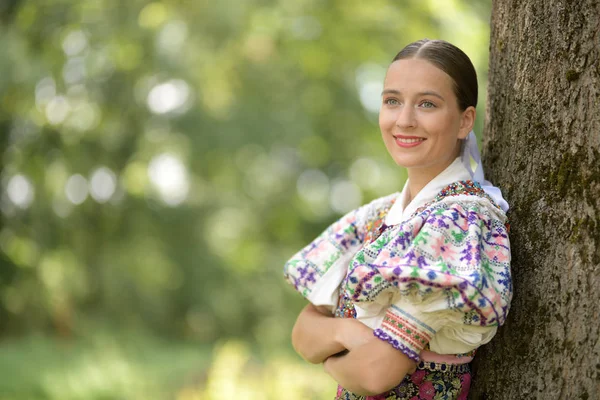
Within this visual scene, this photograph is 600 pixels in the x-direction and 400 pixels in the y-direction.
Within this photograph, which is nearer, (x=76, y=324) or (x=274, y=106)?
(x=76, y=324)

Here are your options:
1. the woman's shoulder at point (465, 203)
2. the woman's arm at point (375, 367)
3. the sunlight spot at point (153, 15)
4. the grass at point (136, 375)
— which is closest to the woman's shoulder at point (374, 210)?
the woman's shoulder at point (465, 203)

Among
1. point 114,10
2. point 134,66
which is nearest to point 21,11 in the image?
point 114,10

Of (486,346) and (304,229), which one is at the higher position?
(304,229)

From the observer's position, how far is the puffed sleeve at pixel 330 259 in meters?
1.69

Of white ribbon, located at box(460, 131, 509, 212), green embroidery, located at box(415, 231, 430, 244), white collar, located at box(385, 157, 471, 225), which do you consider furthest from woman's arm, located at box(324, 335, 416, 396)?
white ribbon, located at box(460, 131, 509, 212)

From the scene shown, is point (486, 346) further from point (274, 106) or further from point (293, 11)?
point (274, 106)

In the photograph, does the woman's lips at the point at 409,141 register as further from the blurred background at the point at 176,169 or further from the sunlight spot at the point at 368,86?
the sunlight spot at the point at 368,86

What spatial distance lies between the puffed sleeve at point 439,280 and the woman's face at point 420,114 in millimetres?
148

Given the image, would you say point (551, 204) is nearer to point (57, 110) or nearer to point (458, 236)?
point (458, 236)

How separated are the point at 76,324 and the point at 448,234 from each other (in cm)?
671

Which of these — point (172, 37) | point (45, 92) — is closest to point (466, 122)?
point (172, 37)

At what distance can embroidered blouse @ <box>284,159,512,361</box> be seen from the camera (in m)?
1.26

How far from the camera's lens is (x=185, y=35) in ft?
19.7

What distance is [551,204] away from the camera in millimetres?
1440
